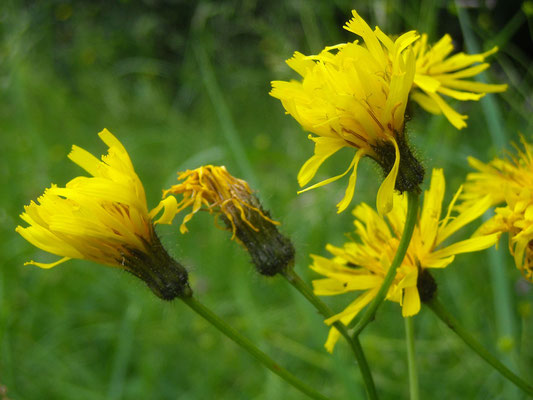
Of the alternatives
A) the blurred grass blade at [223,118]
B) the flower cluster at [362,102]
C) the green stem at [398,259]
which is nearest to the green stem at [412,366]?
the green stem at [398,259]

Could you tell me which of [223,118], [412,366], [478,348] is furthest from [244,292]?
[478,348]

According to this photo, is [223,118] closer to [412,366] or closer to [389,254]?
[389,254]

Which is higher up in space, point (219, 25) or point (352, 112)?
point (219, 25)

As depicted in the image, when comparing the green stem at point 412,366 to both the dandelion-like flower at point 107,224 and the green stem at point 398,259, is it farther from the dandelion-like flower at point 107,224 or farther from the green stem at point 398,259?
the dandelion-like flower at point 107,224

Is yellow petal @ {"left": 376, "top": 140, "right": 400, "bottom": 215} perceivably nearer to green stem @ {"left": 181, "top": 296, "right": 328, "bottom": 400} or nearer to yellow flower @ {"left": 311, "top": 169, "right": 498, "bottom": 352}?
yellow flower @ {"left": 311, "top": 169, "right": 498, "bottom": 352}

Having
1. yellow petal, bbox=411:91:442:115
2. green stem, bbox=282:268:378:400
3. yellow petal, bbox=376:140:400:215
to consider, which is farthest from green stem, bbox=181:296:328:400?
yellow petal, bbox=411:91:442:115

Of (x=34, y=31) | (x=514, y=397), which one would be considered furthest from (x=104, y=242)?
(x=34, y=31)

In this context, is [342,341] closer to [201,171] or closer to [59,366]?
[59,366]
